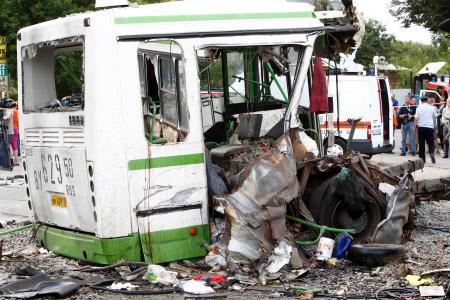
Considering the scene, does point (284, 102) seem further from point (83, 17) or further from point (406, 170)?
point (83, 17)

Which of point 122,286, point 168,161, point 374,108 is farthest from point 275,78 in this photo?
point 374,108

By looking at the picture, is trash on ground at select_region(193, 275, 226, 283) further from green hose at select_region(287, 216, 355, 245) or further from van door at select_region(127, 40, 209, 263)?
green hose at select_region(287, 216, 355, 245)

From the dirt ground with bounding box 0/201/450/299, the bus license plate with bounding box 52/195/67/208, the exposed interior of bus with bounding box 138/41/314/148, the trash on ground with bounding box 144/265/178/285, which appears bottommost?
the dirt ground with bounding box 0/201/450/299

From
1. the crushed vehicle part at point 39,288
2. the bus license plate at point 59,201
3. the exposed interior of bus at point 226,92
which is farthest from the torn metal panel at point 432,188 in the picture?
the crushed vehicle part at point 39,288

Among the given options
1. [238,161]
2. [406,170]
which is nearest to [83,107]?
[238,161]

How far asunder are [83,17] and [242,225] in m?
2.50

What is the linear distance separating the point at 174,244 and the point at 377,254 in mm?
1975

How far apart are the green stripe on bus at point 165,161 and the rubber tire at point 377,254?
5.89ft

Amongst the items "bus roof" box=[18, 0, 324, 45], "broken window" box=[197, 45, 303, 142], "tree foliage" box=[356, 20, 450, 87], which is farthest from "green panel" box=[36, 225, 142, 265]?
"tree foliage" box=[356, 20, 450, 87]

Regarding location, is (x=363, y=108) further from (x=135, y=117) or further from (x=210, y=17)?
(x=135, y=117)

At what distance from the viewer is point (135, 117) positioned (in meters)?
7.45

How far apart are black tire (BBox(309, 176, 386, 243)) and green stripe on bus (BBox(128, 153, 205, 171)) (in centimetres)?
143

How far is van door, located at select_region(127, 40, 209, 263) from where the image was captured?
752cm

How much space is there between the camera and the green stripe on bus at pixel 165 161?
7.46 m
